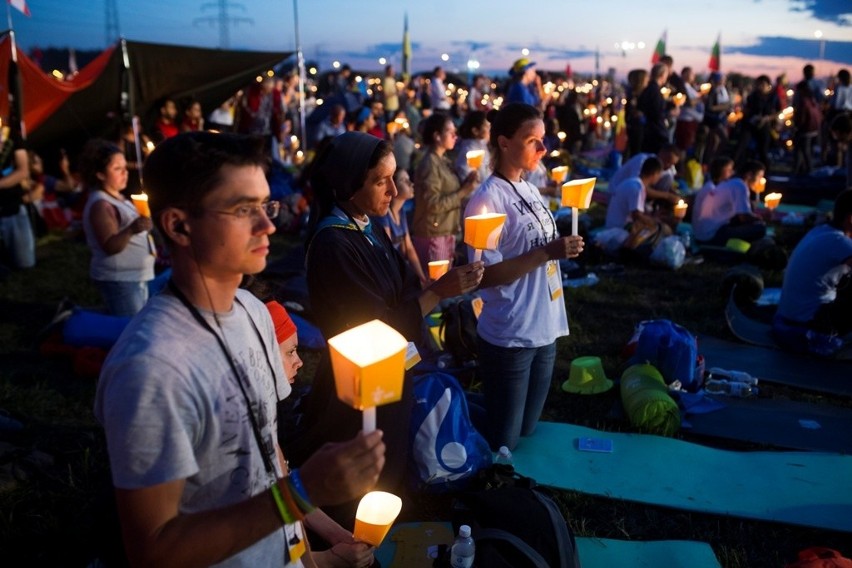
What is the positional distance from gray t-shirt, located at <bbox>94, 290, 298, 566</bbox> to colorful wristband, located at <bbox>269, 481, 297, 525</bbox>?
0.16 meters

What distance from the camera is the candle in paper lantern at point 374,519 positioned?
7.70ft

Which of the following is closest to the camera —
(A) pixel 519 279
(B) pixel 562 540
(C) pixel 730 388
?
(B) pixel 562 540

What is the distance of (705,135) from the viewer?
50.8 feet

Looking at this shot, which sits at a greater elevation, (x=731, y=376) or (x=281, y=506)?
(x=281, y=506)

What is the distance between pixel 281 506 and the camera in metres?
1.34

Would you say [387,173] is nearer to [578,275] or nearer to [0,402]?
[0,402]

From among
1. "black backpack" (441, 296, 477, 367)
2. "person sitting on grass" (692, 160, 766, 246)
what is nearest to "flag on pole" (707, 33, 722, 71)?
"person sitting on grass" (692, 160, 766, 246)

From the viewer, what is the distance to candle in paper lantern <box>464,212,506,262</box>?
298cm

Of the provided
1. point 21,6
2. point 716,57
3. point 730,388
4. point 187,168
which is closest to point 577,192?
point 187,168

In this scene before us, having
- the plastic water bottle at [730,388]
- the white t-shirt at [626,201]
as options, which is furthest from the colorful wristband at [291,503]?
the white t-shirt at [626,201]

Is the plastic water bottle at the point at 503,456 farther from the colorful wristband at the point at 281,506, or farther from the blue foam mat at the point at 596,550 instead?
the colorful wristband at the point at 281,506

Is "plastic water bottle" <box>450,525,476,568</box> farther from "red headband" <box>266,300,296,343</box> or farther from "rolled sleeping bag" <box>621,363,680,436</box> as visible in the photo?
"rolled sleeping bag" <box>621,363,680,436</box>

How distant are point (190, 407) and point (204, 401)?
48 millimetres

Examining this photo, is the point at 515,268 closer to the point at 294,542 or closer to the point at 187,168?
the point at 294,542
